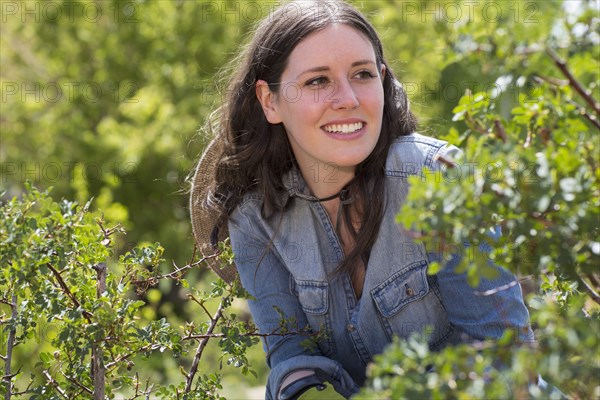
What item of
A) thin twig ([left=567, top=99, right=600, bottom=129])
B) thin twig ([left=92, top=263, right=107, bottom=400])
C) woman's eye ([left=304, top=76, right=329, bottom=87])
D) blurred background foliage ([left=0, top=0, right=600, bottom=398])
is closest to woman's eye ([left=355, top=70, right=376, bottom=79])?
woman's eye ([left=304, top=76, right=329, bottom=87])

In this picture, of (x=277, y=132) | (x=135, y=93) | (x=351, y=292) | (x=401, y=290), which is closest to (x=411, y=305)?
(x=401, y=290)

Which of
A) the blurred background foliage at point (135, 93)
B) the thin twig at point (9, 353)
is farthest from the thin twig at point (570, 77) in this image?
the blurred background foliage at point (135, 93)

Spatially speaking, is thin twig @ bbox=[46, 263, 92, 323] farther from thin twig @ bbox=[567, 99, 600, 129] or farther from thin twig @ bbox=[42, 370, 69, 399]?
thin twig @ bbox=[567, 99, 600, 129]

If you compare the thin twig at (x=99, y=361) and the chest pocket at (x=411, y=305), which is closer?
the thin twig at (x=99, y=361)

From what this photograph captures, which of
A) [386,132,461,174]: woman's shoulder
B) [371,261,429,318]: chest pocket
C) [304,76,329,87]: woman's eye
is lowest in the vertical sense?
[371,261,429,318]: chest pocket

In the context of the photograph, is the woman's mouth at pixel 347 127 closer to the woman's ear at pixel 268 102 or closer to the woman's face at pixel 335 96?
the woman's face at pixel 335 96

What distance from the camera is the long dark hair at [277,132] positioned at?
2.83 meters

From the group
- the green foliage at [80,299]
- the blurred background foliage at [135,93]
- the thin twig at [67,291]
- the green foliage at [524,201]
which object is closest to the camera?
the green foliage at [524,201]

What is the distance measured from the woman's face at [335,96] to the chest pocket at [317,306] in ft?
1.28

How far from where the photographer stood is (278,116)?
3043 mm

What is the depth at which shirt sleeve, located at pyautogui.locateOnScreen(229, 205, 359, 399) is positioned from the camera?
103 inches

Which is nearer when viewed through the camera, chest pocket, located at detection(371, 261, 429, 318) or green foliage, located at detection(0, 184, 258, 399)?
green foliage, located at detection(0, 184, 258, 399)

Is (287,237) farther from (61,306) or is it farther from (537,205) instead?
(537,205)

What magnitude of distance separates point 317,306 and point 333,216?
31 centimetres
